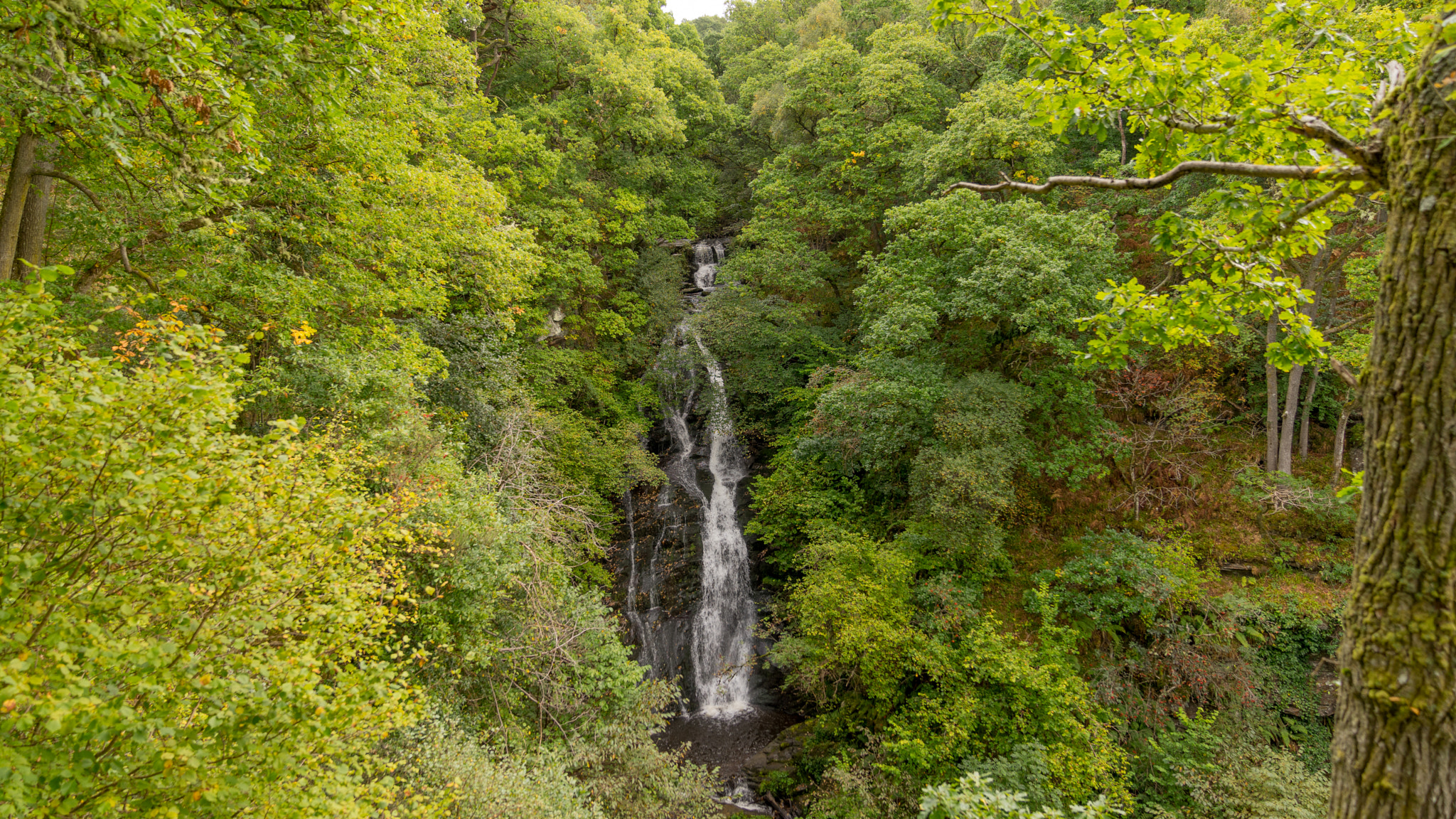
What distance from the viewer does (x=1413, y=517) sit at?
1838 millimetres

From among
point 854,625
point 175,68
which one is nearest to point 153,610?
point 175,68

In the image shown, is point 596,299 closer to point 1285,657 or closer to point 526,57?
point 526,57

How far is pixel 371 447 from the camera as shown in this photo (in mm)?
7887

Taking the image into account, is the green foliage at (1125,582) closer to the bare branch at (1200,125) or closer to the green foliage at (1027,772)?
the green foliage at (1027,772)

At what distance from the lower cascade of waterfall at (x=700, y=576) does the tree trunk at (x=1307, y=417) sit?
11929 mm

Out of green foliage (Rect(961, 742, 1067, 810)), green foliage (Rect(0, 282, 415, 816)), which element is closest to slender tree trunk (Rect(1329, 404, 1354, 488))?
green foliage (Rect(961, 742, 1067, 810))

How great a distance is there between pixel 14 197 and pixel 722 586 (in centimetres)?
1324

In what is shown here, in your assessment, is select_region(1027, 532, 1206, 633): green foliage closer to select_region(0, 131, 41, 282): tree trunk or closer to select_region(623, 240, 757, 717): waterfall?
select_region(623, 240, 757, 717): waterfall

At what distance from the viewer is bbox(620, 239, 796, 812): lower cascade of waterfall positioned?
40.7 feet

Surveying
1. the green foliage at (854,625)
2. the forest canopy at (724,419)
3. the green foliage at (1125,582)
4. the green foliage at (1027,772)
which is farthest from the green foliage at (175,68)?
the green foliage at (1125,582)

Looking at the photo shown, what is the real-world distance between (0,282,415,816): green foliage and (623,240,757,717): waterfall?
30.4ft

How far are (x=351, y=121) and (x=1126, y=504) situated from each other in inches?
573

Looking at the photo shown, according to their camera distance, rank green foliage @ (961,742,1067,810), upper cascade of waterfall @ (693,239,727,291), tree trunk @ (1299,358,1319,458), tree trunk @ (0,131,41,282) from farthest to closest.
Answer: upper cascade of waterfall @ (693,239,727,291), tree trunk @ (1299,358,1319,458), green foliage @ (961,742,1067,810), tree trunk @ (0,131,41,282)

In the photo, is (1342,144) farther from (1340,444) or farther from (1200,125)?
(1340,444)
